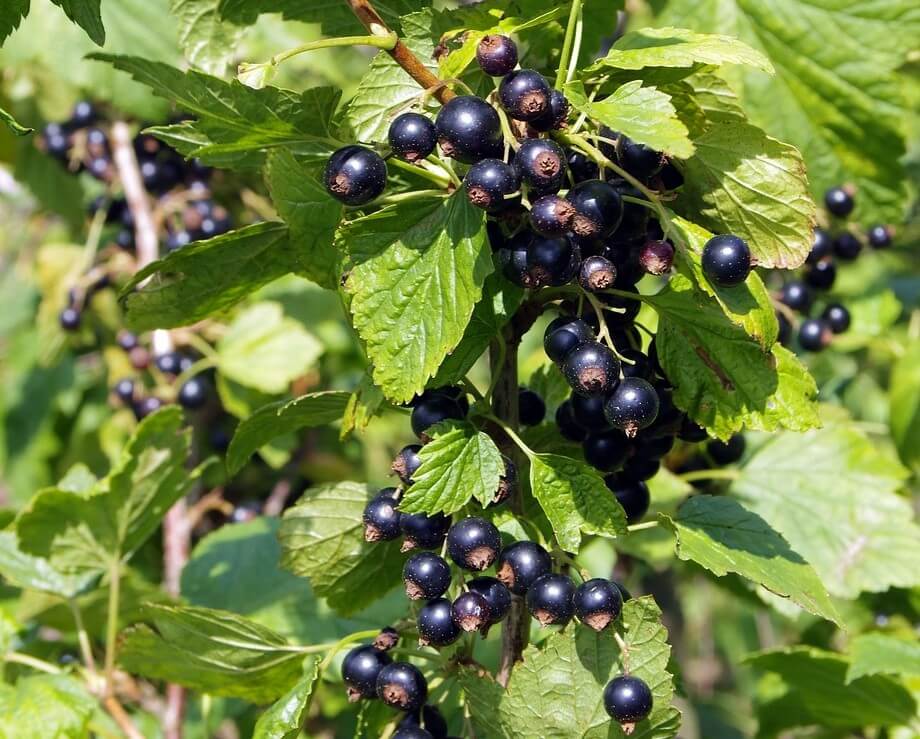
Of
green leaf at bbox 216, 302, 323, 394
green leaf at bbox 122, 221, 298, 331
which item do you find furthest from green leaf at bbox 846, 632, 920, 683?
green leaf at bbox 216, 302, 323, 394

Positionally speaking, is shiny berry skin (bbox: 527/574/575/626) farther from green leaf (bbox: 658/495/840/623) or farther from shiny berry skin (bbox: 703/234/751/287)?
shiny berry skin (bbox: 703/234/751/287)

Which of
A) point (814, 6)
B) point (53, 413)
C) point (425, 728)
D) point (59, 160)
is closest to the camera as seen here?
point (425, 728)

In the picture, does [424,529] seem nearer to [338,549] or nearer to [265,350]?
[338,549]

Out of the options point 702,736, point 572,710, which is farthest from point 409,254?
point 702,736

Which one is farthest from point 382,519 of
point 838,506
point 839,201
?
point 839,201

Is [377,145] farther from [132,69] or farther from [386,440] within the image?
[386,440]
